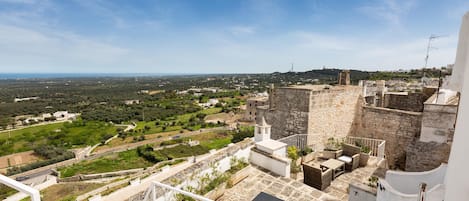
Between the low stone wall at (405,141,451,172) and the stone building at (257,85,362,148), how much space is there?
227cm

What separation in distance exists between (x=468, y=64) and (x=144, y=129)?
5688 cm

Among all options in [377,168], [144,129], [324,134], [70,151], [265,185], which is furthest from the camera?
[144,129]

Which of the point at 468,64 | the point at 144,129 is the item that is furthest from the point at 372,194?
the point at 144,129

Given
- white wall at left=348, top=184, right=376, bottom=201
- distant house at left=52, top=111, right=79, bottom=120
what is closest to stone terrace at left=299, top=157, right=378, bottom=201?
white wall at left=348, top=184, right=376, bottom=201

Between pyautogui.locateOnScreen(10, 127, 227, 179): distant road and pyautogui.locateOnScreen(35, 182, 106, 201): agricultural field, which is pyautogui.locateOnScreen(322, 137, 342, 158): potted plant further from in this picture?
pyautogui.locateOnScreen(10, 127, 227, 179): distant road

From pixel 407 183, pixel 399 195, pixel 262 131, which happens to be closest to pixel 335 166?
pixel 262 131

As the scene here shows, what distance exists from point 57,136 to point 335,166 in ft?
194

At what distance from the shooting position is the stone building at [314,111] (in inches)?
298

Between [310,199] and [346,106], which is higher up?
[346,106]

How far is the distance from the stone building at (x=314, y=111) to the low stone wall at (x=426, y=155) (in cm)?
227

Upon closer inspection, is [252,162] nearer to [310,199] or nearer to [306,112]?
[310,199]

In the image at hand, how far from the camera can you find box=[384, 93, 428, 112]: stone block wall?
8.61 m

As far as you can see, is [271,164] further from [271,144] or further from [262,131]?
[262,131]

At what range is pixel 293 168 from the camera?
19.3 ft
